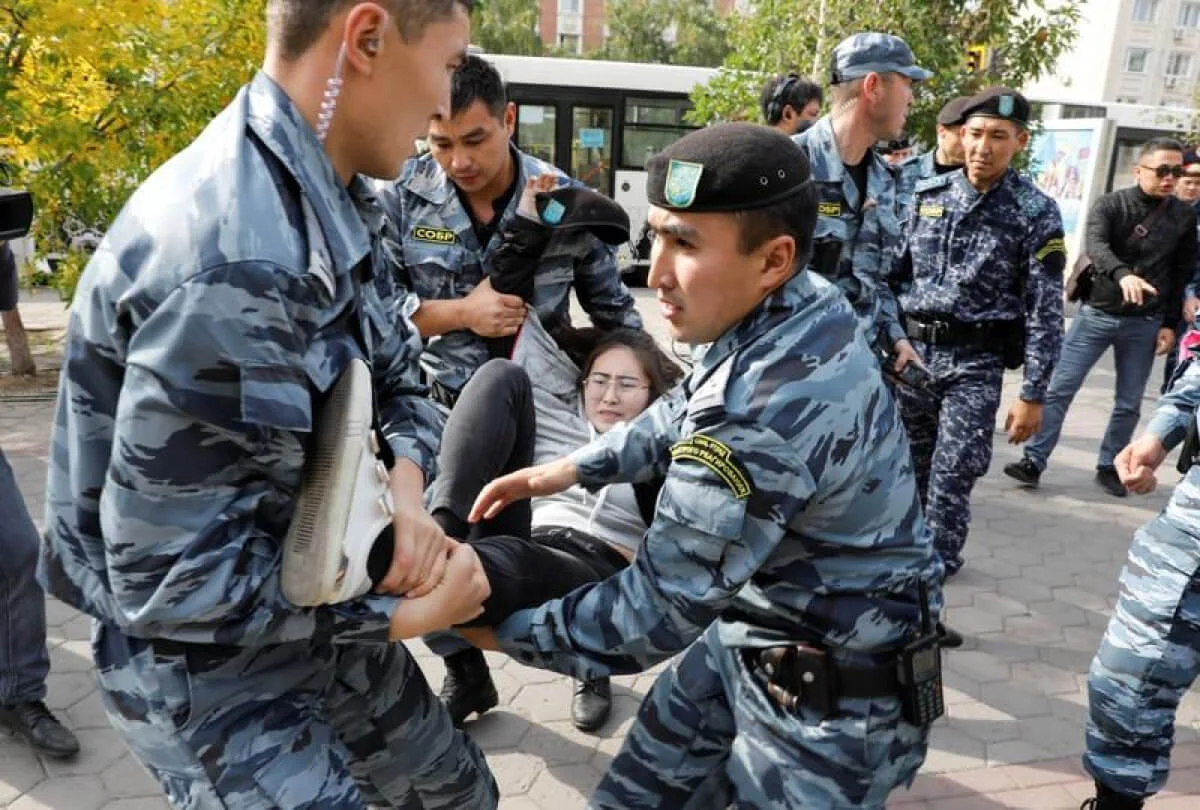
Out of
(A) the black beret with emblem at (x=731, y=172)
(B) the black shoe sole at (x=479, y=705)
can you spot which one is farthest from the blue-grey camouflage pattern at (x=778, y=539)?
(B) the black shoe sole at (x=479, y=705)

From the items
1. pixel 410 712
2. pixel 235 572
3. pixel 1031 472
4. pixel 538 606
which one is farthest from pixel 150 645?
pixel 1031 472

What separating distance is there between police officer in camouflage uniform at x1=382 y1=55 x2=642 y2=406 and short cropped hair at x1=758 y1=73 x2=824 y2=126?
2828 mm

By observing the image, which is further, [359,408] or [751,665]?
[751,665]

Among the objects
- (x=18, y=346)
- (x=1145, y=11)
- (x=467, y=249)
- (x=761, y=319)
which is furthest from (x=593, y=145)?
(x=1145, y=11)

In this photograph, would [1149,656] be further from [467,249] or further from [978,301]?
[467,249]

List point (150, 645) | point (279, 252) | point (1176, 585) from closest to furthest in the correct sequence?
point (279, 252)
point (150, 645)
point (1176, 585)

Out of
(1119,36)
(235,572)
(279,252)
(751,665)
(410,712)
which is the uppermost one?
(1119,36)

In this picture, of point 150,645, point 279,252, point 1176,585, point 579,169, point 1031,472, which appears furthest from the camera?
point 579,169

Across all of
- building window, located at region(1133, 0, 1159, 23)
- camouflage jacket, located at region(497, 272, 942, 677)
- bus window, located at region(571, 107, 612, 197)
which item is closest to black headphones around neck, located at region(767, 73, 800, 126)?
camouflage jacket, located at region(497, 272, 942, 677)

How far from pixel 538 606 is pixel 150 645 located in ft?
2.26

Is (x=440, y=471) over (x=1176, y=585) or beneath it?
over

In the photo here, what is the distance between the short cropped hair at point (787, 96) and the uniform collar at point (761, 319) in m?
3.97

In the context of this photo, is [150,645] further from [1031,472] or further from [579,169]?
[579,169]

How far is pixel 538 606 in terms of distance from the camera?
66.9 inches
